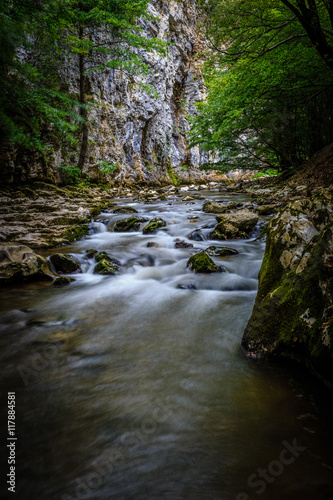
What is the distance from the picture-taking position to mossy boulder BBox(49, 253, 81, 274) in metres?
4.30

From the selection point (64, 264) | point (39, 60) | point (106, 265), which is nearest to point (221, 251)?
point (106, 265)

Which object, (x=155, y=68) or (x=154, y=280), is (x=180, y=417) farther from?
(x=155, y=68)

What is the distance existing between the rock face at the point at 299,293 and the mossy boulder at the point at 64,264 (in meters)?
3.25

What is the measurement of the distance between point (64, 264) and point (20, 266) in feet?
2.42

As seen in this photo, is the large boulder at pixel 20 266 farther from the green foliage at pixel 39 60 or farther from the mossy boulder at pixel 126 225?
the green foliage at pixel 39 60

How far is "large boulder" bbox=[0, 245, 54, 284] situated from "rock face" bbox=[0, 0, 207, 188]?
6315 millimetres

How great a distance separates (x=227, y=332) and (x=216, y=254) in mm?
2551

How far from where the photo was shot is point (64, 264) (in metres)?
4.31

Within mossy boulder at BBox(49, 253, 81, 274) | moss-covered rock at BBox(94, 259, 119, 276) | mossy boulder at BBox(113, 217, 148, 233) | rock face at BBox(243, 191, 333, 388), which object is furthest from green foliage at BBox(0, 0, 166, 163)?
rock face at BBox(243, 191, 333, 388)

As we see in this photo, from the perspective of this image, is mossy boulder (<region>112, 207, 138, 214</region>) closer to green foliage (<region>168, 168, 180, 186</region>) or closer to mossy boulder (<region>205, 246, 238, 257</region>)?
mossy boulder (<region>205, 246, 238, 257</region>)

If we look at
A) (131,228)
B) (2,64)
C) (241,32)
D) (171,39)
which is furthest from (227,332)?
(171,39)

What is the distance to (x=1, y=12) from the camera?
604cm

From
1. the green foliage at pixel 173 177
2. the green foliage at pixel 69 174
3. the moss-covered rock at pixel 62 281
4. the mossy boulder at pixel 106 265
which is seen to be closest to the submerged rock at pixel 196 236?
the mossy boulder at pixel 106 265

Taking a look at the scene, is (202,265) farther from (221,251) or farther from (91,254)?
(91,254)
